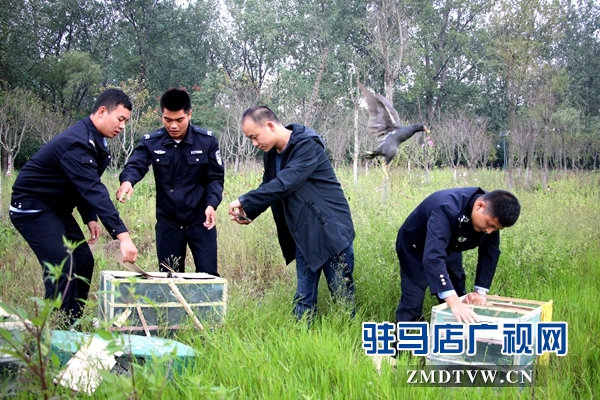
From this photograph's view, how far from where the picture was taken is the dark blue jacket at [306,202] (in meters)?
3.65

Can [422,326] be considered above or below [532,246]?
below

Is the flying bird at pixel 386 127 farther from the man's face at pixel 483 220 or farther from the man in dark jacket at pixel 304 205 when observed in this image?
the man's face at pixel 483 220

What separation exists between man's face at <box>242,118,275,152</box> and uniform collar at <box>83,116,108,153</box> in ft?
3.12

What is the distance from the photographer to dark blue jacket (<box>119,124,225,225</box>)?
4.05 m

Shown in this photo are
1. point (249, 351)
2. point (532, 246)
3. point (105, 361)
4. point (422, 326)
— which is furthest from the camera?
point (532, 246)

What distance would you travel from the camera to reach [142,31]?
109 feet

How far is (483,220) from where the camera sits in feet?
10.6

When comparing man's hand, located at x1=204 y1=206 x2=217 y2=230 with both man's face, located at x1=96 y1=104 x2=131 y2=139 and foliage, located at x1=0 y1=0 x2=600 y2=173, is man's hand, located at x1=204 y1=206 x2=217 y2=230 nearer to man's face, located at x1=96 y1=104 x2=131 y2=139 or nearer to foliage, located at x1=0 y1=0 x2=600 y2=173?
man's face, located at x1=96 y1=104 x2=131 y2=139

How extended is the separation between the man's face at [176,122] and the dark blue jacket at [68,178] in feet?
1.84

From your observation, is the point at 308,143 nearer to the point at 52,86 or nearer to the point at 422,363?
the point at 422,363

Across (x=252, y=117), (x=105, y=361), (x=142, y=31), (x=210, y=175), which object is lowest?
(x=105, y=361)

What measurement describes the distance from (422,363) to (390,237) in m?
1.71

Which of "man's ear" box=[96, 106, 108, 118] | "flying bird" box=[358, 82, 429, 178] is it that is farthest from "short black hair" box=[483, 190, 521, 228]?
"man's ear" box=[96, 106, 108, 118]

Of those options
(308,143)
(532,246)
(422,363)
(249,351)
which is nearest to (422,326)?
(422,363)
